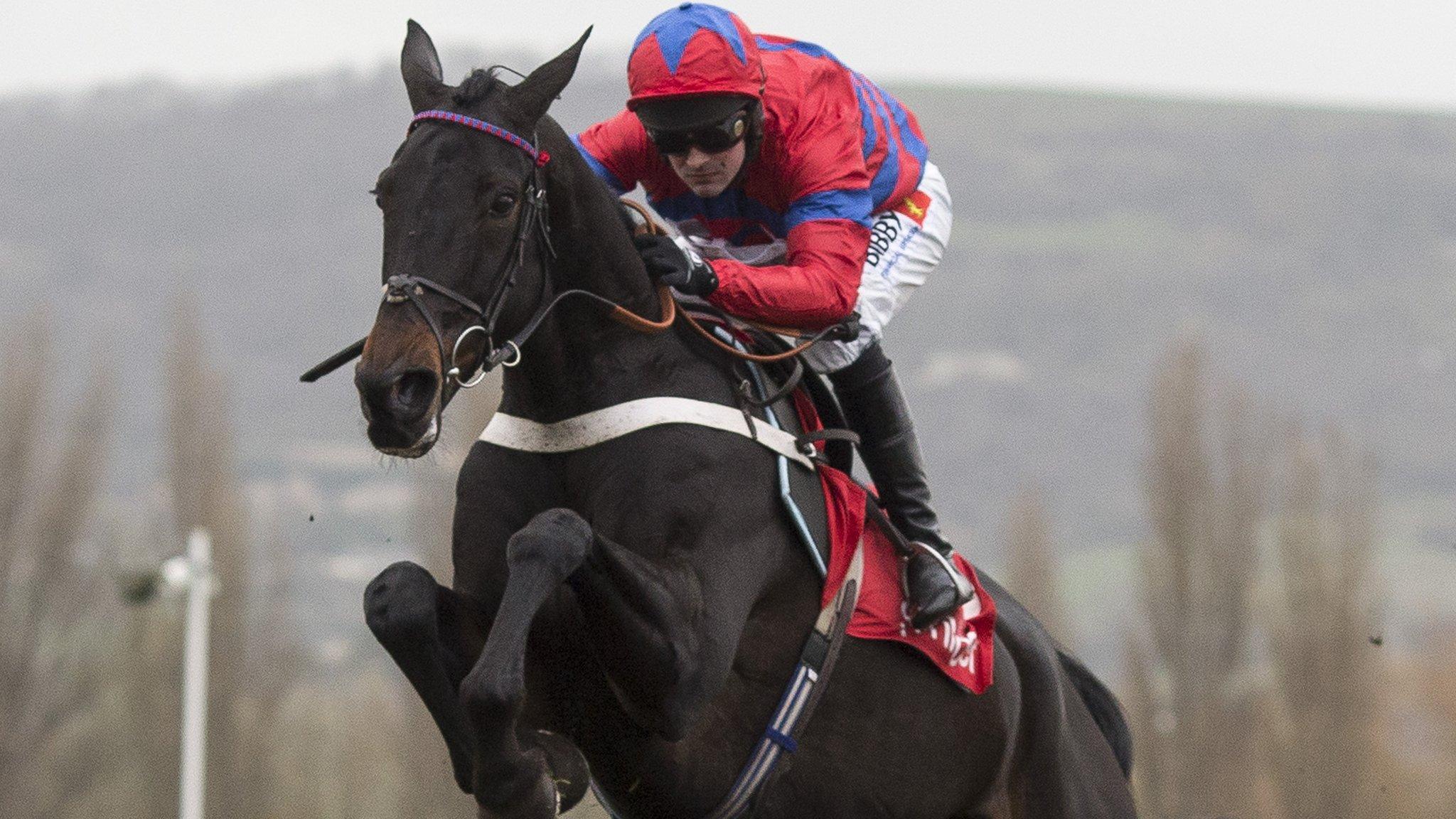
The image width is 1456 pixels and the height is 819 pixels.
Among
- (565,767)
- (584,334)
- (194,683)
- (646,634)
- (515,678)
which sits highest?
(584,334)

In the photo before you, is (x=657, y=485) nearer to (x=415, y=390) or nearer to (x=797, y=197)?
(x=415, y=390)

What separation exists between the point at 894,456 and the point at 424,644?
1.94m

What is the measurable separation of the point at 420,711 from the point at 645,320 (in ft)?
91.1

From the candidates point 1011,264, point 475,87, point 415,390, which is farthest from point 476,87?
point 1011,264

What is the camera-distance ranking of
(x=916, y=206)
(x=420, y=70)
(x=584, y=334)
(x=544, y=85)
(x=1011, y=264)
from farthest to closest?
(x=1011, y=264) < (x=916, y=206) < (x=584, y=334) < (x=420, y=70) < (x=544, y=85)

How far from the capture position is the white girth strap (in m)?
5.69

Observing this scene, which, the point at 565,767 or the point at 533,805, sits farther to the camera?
the point at 565,767

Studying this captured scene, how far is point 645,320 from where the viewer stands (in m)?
→ 5.80

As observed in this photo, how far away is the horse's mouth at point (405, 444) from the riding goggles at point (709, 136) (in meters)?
1.26

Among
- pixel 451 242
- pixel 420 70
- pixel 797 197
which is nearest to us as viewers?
pixel 451 242

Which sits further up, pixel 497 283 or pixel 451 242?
pixel 451 242

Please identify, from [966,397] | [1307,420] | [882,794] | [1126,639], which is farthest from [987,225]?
[882,794]

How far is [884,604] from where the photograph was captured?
20.9ft

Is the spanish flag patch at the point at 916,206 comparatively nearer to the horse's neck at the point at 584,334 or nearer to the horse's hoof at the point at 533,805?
the horse's neck at the point at 584,334
